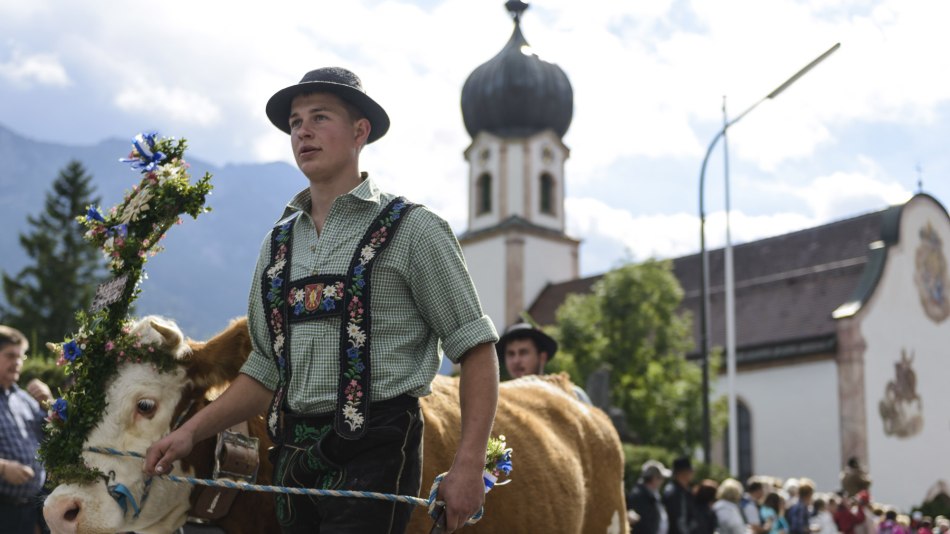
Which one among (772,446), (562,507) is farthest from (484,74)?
(562,507)

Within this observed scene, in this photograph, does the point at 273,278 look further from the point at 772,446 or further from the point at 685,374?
the point at 772,446

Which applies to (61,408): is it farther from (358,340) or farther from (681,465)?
(681,465)

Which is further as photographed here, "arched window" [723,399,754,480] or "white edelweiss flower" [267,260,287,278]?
"arched window" [723,399,754,480]

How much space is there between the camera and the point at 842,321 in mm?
40281

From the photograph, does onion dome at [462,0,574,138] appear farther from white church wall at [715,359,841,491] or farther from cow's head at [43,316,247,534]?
cow's head at [43,316,247,534]

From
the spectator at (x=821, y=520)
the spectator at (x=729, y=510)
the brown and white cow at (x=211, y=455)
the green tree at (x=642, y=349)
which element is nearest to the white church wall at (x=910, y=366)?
the green tree at (x=642, y=349)

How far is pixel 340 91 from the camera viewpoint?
3693mm

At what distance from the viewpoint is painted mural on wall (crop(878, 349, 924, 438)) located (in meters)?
40.8

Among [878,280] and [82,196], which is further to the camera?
[82,196]

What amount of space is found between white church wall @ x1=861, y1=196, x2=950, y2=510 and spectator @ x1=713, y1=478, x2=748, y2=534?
27425 mm

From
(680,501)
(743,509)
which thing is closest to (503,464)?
(680,501)

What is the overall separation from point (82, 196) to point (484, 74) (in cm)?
2022

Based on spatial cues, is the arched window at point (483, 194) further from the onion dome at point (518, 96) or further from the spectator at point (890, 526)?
the spectator at point (890, 526)

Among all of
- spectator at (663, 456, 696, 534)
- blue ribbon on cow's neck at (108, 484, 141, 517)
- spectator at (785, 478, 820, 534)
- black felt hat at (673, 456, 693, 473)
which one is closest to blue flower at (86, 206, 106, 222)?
blue ribbon on cow's neck at (108, 484, 141, 517)
